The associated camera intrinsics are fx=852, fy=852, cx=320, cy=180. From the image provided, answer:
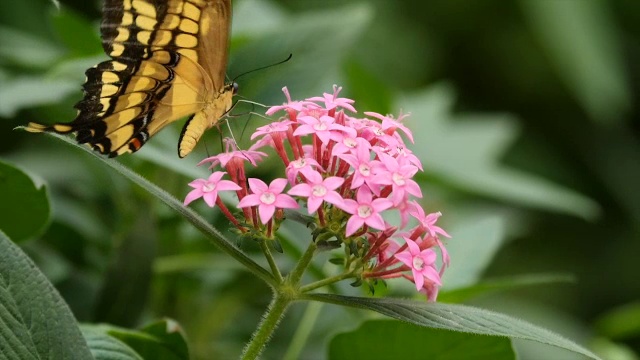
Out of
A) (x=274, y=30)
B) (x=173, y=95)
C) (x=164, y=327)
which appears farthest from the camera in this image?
(x=274, y=30)

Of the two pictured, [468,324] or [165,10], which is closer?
[468,324]

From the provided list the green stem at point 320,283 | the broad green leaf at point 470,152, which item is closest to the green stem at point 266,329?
the green stem at point 320,283

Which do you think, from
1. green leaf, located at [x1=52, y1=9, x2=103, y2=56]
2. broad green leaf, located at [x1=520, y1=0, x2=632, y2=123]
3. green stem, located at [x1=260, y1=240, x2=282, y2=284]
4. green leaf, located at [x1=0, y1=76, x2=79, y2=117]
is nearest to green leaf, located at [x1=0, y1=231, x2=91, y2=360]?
green stem, located at [x1=260, y1=240, x2=282, y2=284]

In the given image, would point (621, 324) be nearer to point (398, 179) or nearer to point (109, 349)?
point (398, 179)

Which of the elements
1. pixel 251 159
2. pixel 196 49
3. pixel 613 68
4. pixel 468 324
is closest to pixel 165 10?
pixel 196 49

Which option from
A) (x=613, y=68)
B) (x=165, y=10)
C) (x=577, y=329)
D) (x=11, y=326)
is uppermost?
(x=613, y=68)

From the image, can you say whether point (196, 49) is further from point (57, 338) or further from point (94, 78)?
point (57, 338)

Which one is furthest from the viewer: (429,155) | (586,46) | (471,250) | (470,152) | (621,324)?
(586,46)

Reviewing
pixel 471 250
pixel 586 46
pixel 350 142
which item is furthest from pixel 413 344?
pixel 586 46

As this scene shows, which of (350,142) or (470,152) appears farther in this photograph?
(470,152)
